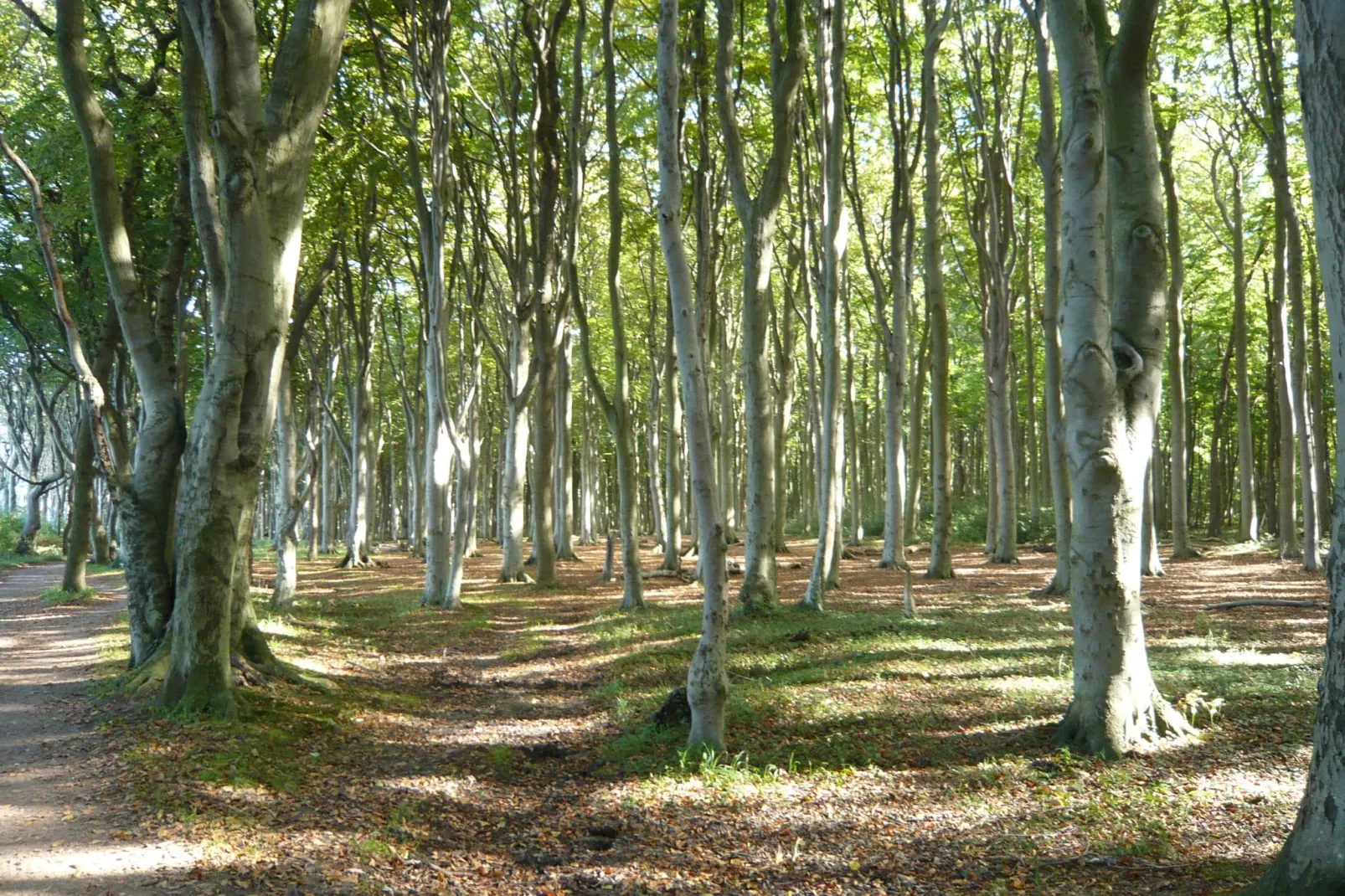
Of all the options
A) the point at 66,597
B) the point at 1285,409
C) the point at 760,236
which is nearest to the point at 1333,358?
the point at 760,236

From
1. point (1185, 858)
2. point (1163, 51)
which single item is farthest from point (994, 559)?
point (1185, 858)

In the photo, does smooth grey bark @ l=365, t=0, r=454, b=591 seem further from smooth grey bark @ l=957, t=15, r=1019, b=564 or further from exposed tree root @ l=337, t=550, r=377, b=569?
exposed tree root @ l=337, t=550, r=377, b=569

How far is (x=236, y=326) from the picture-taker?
7.32 meters

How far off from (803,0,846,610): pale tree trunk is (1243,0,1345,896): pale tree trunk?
933 cm

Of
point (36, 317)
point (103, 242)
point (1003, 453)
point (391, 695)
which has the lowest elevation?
point (391, 695)

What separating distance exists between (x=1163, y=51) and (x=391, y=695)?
653 inches

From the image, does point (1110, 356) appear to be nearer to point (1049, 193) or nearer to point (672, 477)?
point (1049, 193)

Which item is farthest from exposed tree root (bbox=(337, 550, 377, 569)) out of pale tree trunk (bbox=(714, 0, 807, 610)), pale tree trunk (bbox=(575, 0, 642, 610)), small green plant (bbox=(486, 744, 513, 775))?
small green plant (bbox=(486, 744, 513, 775))

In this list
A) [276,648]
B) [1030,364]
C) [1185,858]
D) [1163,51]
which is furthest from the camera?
[1030,364]

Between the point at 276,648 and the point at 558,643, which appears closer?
the point at 276,648

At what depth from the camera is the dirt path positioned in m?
4.32

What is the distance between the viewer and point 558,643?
40.1 feet

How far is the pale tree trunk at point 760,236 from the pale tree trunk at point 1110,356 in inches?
179

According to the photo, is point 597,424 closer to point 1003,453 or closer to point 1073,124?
point 1003,453
